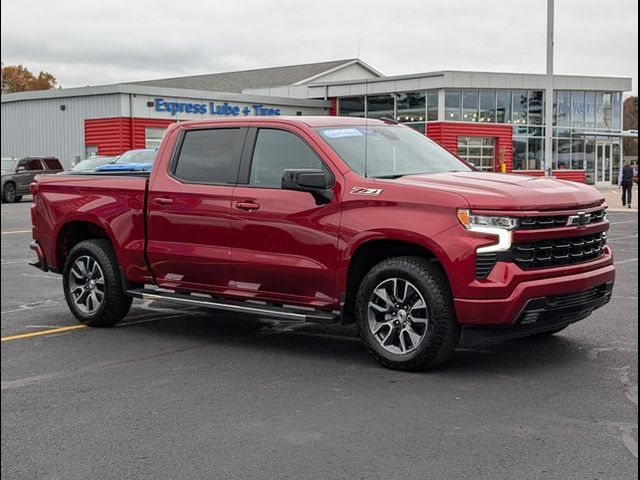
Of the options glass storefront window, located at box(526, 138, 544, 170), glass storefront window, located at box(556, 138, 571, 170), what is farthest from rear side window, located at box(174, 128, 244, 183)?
glass storefront window, located at box(556, 138, 571, 170)

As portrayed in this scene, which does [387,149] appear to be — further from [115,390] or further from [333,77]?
[333,77]

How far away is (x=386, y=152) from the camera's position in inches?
280

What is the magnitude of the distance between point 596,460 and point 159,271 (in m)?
4.39

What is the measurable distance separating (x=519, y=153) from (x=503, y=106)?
3.21 metres

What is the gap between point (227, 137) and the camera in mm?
7496

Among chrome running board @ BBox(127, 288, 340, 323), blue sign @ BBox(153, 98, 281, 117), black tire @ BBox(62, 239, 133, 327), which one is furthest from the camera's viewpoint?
blue sign @ BBox(153, 98, 281, 117)

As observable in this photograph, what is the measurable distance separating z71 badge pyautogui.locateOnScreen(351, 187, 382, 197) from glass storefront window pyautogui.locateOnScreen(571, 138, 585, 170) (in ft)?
169

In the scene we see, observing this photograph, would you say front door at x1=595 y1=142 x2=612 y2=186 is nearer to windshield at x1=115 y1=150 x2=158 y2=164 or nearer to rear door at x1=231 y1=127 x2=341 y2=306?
windshield at x1=115 y1=150 x2=158 y2=164

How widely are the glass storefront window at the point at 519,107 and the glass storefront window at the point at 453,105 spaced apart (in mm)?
4256

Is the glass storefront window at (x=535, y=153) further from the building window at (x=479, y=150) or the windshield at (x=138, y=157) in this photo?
the windshield at (x=138, y=157)

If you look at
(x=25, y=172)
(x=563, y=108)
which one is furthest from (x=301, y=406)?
(x=563, y=108)

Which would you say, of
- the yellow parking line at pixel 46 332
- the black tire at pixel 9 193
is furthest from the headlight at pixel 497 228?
the black tire at pixel 9 193

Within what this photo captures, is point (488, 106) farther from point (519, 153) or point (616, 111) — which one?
point (616, 111)

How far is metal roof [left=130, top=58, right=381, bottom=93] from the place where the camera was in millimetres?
62625
